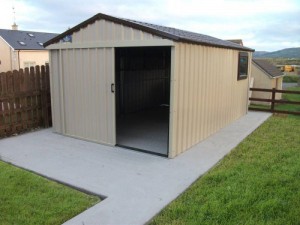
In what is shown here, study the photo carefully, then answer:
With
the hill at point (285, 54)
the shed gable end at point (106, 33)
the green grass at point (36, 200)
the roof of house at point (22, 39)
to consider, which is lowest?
the green grass at point (36, 200)

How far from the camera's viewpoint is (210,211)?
365 cm

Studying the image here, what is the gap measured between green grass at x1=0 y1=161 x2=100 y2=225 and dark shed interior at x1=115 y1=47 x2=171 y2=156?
87.9 inches

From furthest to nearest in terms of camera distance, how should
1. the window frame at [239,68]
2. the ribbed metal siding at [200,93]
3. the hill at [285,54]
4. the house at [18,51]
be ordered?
the hill at [285,54] < the house at [18,51] < the window frame at [239,68] < the ribbed metal siding at [200,93]

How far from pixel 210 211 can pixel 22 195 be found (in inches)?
99.4

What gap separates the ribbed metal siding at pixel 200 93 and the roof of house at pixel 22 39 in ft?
69.4

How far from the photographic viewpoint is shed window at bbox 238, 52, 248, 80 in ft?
29.9

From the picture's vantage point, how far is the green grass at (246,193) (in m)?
3.54

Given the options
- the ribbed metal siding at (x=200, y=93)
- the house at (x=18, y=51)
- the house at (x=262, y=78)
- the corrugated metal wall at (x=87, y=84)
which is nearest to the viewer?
the ribbed metal siding at (x=200, y=93)

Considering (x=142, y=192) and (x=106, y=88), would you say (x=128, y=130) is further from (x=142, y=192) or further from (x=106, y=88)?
(x=142, y=192)

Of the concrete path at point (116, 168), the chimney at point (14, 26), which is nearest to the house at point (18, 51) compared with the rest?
the chimney at point (14, 26)

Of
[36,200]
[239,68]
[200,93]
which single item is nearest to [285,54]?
[239,68]

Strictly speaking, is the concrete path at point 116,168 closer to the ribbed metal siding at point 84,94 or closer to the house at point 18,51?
the ribbed metal siding at point 84,94

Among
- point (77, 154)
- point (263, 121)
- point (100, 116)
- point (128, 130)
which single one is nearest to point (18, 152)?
point (77, 154)

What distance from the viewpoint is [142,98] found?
11148 millimetres
